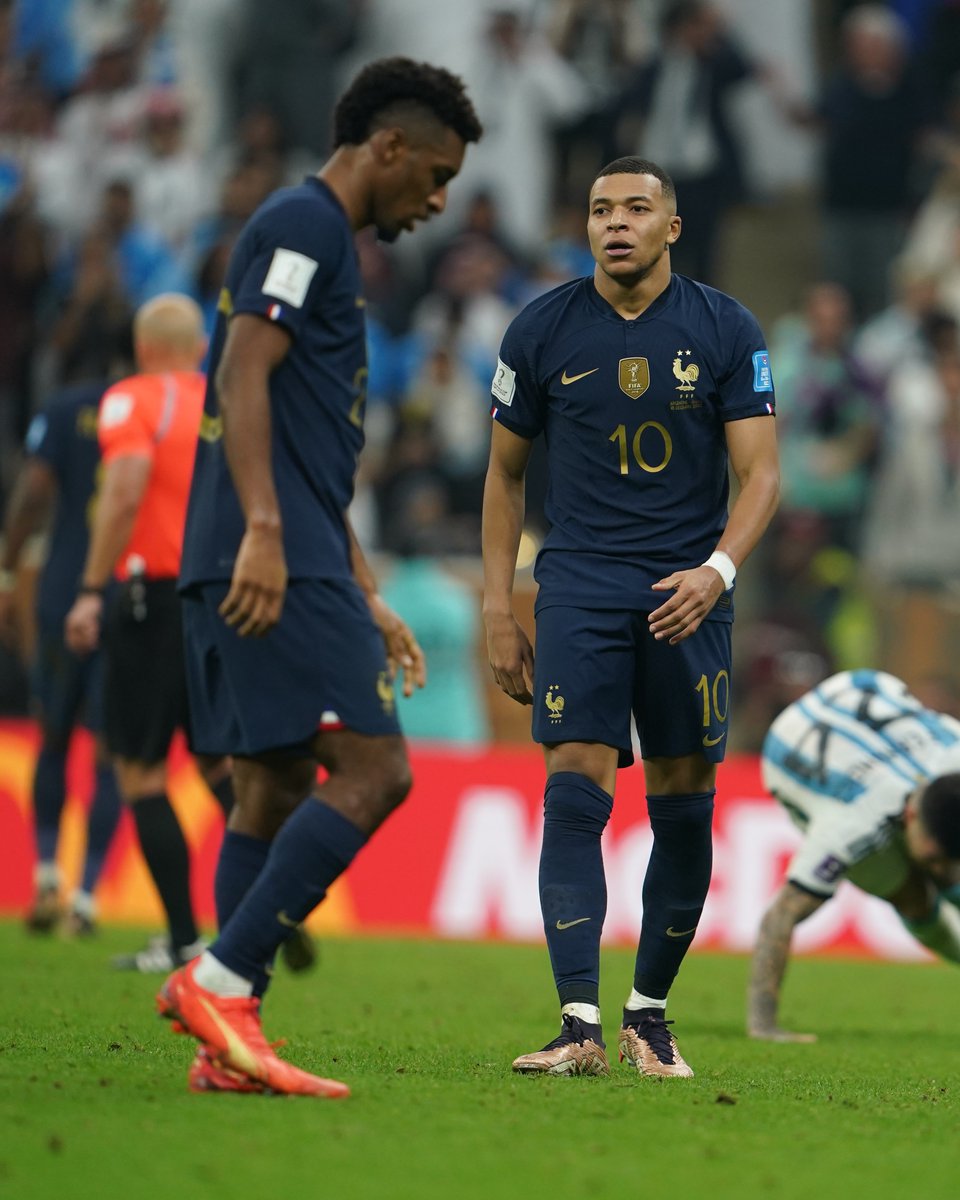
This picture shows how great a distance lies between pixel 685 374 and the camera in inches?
217

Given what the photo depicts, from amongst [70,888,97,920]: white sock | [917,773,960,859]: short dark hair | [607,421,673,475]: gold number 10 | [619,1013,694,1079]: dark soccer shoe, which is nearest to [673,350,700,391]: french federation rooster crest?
[607,421,673,475]: gold number 10

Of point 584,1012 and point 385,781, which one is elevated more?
point 385,781

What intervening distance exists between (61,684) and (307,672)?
5.48 meters

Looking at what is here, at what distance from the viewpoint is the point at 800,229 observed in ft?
55.8

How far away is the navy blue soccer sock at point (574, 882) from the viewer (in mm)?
5281

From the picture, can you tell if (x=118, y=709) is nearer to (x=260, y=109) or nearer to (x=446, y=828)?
(x=446, y=828)

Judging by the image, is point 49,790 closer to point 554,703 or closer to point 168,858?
point 168,858

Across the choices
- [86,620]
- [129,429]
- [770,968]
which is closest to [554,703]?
[770,968]

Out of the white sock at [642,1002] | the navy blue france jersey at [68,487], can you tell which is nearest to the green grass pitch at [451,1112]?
the white sock at [642,1002]

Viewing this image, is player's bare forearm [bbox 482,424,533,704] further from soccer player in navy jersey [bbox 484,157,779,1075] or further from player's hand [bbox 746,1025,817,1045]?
player's hand [bbox 746,1025,817,1045]

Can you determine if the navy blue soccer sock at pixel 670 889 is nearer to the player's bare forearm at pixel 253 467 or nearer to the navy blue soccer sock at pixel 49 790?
the player's bare forearm at pixel 253 467

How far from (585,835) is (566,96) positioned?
11.9 meters

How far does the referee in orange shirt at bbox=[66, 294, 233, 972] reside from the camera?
814 centimetres

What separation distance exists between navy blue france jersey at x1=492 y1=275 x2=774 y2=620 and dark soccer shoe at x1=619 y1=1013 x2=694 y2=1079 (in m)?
1.13
